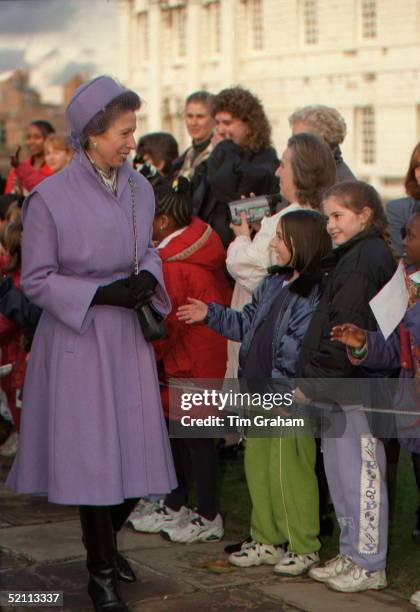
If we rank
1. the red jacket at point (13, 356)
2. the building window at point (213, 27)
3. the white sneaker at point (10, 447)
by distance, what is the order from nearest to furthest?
the red jacket at point (13, 356), the white sneaker at point (10, 447), the building window at point (213, 27)

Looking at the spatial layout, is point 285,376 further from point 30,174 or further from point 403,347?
point 30,174

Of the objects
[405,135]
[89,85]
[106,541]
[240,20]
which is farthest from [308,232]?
[240,20]

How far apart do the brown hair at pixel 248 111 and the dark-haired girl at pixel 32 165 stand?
9.26 feet

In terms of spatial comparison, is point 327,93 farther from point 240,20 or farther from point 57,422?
point 57,422

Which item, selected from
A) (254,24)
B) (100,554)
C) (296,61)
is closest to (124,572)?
(100,554)

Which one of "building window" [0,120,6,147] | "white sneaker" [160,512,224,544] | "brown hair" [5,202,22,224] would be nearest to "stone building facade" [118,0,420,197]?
"building window" [0,120,6,147]

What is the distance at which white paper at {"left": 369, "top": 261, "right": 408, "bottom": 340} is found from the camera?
5551mm

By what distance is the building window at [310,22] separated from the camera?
49.2 meters

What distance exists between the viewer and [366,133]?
46719mm

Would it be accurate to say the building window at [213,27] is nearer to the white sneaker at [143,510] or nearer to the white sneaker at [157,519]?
the white sneaker at [143,510]

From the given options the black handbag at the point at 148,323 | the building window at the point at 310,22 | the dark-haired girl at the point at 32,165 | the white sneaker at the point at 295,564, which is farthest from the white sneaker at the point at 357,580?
the building window at the point at 310,22

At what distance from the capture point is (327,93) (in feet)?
157

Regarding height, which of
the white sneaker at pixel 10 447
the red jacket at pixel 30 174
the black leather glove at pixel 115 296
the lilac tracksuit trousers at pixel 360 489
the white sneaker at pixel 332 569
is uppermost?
the red jacket at pixel 30 174

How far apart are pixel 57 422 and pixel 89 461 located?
21 cm
